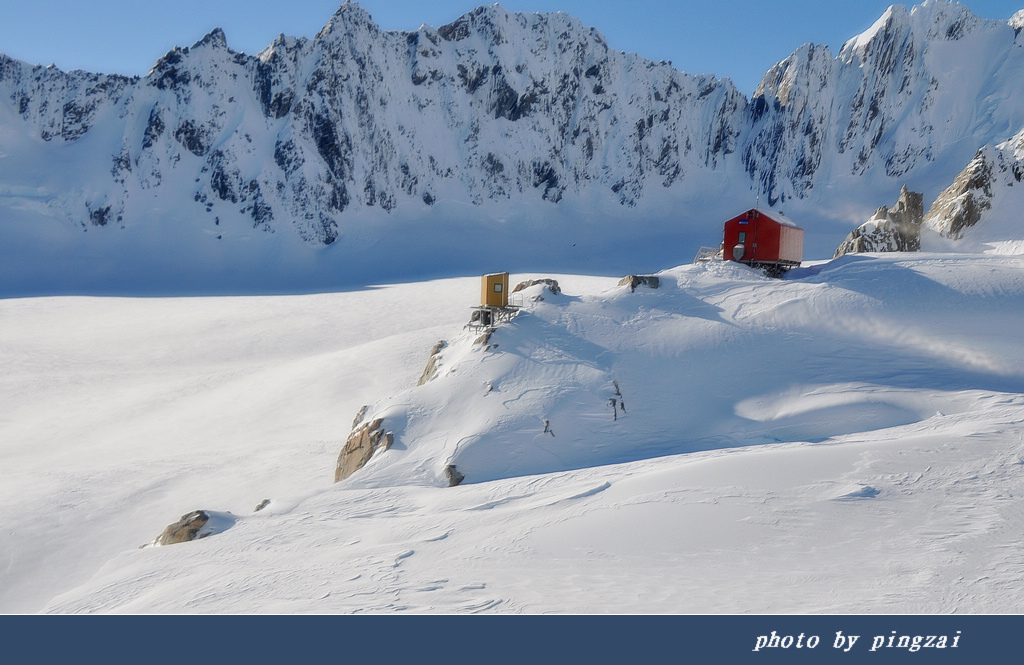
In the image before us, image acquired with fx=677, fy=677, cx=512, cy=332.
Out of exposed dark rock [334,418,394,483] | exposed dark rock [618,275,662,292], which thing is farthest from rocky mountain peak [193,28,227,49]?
exposed dark rock [334,418,394,483]

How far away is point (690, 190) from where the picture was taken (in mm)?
87938

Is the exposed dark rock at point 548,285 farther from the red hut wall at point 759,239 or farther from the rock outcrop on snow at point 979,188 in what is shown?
the rock outcrop on snow at point 979,188

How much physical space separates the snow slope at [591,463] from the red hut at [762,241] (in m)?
1.05

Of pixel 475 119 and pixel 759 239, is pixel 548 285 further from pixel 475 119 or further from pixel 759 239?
pixel 475 119

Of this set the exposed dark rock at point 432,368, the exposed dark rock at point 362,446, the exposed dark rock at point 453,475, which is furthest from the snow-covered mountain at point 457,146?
the exposed dark rock at point 453,475

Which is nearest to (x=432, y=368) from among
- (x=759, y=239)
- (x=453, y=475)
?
(x=453, y=475)

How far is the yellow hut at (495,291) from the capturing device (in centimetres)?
2069

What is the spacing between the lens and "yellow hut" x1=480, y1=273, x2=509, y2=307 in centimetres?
2069

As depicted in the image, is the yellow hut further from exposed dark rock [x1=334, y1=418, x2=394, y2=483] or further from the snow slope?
exposed dark rock [x1=334, y1=418, x2=394, y2=483]

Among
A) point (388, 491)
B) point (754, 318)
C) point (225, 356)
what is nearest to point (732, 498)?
point (388, 491)

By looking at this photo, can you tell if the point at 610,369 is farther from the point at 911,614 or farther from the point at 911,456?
the point at 911,614

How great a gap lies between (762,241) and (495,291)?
10.9 meters

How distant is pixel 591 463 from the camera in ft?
49.6

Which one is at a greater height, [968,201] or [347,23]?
[347,23]
